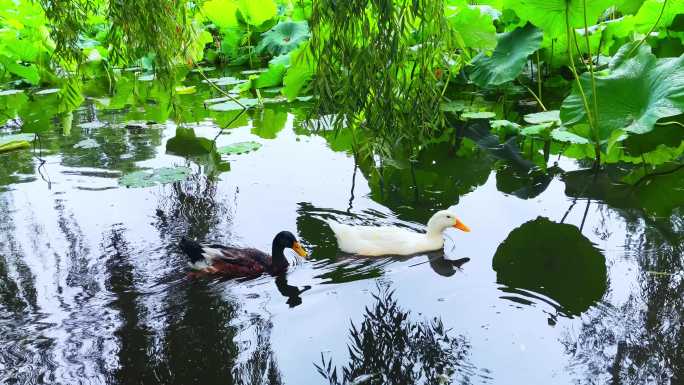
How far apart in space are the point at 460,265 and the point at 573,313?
79 cm

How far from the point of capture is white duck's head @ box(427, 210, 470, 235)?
14.0 feet

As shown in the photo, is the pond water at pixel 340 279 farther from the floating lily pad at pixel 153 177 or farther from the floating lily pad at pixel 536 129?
the floating lily pad at pixel 536 129

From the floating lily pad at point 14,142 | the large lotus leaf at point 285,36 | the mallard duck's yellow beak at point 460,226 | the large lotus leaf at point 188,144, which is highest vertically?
the large lotus leaf at point 285,36

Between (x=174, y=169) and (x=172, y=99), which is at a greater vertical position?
(x=172, y=99)

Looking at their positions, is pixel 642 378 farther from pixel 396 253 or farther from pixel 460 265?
pixel 396 253

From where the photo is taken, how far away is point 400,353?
312cm

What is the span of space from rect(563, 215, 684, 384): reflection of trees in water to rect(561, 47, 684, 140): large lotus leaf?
3.47ft

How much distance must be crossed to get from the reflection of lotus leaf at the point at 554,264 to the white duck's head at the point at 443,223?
0.90 feet

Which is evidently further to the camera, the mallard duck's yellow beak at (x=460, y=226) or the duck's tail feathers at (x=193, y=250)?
the mallard duck's yellow beak at (x=460, y=226)

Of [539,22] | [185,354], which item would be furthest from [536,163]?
[185,354]

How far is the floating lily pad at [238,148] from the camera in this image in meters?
6.31

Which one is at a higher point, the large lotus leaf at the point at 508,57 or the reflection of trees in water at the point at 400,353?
the large lotus leaf at the point at 508,57

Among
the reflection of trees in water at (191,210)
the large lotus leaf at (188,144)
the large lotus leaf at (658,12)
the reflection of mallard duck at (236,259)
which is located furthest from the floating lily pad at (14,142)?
the large lotus leaf at (658,12)

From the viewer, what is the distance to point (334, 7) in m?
2.95
